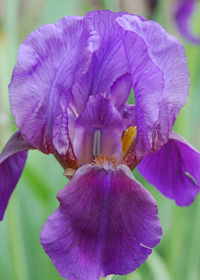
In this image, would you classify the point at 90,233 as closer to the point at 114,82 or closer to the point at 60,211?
the point at 60,211

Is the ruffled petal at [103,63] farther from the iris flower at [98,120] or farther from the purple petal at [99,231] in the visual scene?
the purple petal at [99,231]

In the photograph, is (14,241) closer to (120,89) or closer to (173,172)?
(173,172)

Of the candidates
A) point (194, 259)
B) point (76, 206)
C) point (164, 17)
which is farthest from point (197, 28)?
point (76, 206)

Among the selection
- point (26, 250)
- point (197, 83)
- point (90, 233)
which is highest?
point (90, 233)

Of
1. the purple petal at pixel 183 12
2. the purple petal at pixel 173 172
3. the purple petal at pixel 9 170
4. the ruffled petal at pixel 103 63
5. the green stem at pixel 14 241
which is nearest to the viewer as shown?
the ruffled petal at pixel 103 63

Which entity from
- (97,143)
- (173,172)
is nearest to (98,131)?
(97,143)

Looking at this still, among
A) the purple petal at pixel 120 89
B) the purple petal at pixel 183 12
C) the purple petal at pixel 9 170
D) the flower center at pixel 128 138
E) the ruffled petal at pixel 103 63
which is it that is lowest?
the purple petal at pixel 183 12

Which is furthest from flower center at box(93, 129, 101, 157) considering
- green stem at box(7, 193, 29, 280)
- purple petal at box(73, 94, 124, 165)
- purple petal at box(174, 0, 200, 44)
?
purple petal at box(174, 0, 200, 44)

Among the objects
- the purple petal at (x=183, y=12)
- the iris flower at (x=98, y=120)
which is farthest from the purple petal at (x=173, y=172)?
the purple petal at (x=183, y=12)
